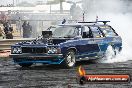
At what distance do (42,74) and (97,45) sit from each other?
11.3 feet

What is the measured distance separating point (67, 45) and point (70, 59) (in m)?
0.48

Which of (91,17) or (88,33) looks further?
(91,17)

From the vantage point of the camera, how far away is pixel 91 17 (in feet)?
94.6

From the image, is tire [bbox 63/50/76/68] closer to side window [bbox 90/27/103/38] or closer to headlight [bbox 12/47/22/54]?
headlight [bbox 12/47/22/54]

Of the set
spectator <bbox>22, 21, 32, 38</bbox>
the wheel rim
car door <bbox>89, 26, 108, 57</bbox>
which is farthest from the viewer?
spectator <bbox>22, 21, 32, 38</bbox>

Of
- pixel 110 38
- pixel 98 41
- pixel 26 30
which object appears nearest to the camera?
pixel 98 41

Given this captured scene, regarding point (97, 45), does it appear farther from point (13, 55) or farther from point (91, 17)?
point (91, 17)

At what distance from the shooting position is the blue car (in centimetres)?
1172

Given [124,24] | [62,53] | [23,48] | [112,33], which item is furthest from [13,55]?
[124,24]

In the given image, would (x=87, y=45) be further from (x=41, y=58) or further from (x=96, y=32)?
(x=41, y=58)

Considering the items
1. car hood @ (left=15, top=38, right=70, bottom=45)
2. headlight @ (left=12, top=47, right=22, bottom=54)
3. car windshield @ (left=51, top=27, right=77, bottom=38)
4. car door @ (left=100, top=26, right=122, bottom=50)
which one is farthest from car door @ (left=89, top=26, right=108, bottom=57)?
headlight @ (left=12, top=47, right=22, bottom=54)

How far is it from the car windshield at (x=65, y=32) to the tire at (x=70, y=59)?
699 millimetres

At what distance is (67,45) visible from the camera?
12023 millimetres

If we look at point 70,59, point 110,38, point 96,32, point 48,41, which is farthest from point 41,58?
point 110,38
